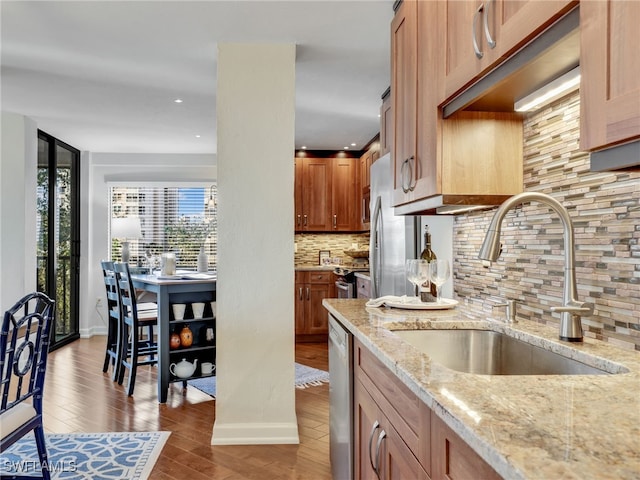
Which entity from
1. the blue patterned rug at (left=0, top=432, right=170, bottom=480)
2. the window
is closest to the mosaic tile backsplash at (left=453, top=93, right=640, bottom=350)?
the blue patterned rug at (left=0, top=432, right=170, bottom=480)

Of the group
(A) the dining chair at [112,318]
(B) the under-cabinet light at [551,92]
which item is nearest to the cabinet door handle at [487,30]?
(B) the under-cabinet light at [551,92]

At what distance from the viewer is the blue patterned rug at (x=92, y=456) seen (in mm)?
2566

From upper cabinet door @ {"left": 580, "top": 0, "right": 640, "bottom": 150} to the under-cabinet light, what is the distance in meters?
0.45

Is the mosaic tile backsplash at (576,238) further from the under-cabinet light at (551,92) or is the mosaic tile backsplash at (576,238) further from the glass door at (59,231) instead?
the glass door at (59,231)

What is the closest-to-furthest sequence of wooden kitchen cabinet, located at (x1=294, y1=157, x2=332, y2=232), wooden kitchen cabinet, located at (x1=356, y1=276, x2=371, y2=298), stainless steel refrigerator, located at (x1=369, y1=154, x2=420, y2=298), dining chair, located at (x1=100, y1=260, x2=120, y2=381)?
stainless steel refrigerator, located at (x1=369, y1=154, x2=420, y2=298), dining chair, located at (x1=100, y1=260, x2=120, y2=381), wooden kitchen cabinet, located at (x1=356, y1=276, x2=371, y2=298), wooden kitchen cabinet, located at (x1=294, y1=157, x2=332, y2=232)

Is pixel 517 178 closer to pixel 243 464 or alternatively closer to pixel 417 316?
pixel 417 316

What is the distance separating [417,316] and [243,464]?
4.84ft

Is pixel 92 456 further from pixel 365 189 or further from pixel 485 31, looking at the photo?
pixel 365 189

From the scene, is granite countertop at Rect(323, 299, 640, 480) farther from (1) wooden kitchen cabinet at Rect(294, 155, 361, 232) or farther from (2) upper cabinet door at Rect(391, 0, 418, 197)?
(1) wooden kitchen cabinet at Rect(294, 155, 361, 232)

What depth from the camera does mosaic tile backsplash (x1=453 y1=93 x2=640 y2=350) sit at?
4.14ft

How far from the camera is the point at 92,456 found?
2805 mm

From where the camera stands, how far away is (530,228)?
1772 mm

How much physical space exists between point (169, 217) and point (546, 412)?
681 centimetres

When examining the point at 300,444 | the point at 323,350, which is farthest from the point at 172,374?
the point at 323,350
